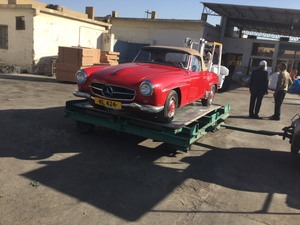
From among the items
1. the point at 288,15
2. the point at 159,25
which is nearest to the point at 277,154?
the point at 159,25

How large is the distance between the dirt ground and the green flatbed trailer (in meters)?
0.39

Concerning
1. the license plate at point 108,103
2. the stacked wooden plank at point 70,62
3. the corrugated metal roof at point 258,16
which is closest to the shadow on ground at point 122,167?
the license plate at point 108,103

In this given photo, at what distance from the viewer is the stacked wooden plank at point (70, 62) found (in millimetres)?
14273

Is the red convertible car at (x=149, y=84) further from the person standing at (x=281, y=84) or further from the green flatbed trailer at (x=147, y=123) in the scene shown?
the person standing at (x=281, y=84)

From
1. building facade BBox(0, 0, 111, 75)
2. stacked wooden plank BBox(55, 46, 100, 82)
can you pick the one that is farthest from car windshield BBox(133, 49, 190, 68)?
building facade BBox(0, 0, 111, 75)

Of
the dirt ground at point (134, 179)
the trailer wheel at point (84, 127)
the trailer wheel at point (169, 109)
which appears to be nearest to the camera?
the dirt ground at point (134, 179)

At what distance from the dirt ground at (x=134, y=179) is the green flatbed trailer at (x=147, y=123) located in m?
0.39

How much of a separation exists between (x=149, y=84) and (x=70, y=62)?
32.5 feet

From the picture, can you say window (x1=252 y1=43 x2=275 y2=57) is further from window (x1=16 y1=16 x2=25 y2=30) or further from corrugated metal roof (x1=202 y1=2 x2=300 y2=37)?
window (x1=16 y1=16 x2=25 y2=30)

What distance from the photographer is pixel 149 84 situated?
17.6 feet

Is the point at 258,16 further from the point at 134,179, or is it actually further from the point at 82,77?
the point at 134,179

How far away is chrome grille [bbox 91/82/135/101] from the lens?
5605 mm

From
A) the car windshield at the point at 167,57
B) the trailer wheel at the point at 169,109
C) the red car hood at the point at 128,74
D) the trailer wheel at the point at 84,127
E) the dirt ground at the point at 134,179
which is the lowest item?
the dirt ground at the point at 134,179

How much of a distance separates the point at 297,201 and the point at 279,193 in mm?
271
